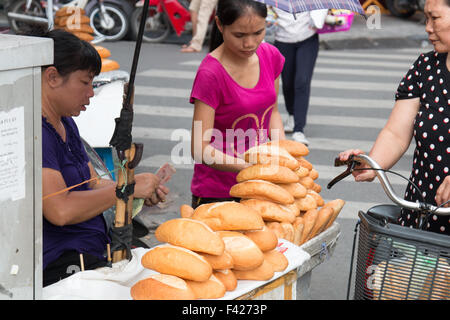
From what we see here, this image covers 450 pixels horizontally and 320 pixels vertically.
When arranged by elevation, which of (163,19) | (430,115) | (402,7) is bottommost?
(163,19)

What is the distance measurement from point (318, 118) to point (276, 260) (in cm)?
588

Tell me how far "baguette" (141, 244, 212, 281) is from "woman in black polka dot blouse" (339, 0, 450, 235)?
33.7 inches

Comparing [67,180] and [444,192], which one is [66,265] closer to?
[67,180]

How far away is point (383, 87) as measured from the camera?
31.2 ft

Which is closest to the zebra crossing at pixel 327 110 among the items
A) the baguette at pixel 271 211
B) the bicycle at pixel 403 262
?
the baguette at pixel 271 211

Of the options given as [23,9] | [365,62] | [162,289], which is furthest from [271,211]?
[23,9]

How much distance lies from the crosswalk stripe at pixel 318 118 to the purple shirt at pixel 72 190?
16.1 ft

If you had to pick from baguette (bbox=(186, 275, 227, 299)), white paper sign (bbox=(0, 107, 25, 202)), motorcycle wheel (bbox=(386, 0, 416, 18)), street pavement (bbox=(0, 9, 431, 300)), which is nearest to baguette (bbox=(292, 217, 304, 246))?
baguette (bbox=(186, 275, 227, 299))

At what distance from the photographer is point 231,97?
10.3 feet

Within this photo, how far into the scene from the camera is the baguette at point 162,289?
77.4 inches

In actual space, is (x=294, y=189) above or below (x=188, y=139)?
above

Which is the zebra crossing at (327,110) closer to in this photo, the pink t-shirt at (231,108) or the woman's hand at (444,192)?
the pink t-shirt at (231,108)

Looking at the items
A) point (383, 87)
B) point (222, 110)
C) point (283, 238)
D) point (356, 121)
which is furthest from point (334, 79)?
point (283, 238)
